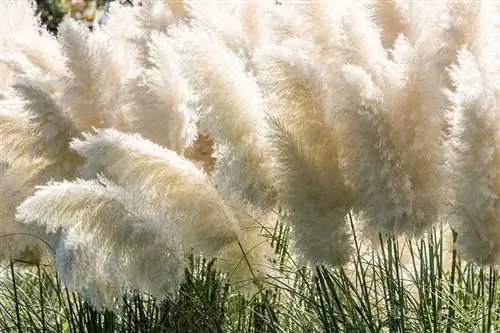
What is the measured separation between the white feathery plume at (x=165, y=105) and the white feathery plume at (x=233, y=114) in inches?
12.8

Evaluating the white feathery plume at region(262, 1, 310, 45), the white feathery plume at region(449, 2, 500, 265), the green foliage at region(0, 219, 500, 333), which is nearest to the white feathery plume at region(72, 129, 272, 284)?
the green foliage at region(0, 219, 500, 333)

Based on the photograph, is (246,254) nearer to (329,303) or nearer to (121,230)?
(329,303)

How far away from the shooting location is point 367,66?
3082 mm

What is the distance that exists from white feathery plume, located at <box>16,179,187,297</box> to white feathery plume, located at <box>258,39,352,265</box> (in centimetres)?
36

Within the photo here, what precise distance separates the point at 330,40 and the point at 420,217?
25.6 inches

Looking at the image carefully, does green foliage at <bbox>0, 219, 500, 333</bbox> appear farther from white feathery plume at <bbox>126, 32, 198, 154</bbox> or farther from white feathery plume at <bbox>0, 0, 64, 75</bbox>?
white feathery plume at <bbox>0, 0, 64, 75</bbox>

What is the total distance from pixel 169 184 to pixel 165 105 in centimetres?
49

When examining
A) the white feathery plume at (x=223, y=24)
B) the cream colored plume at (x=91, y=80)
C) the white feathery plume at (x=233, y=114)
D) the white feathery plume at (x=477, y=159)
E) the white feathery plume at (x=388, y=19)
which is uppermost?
the white feathery plume at (x=223, y=24)

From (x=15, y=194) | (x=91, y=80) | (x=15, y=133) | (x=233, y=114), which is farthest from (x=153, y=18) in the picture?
(x=233, y=114)

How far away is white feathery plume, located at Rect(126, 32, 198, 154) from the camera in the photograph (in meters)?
3.39

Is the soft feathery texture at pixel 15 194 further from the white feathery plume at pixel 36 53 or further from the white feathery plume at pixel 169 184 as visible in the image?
the white feathery plume at pixel 169 184

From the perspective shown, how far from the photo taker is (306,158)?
290 cm

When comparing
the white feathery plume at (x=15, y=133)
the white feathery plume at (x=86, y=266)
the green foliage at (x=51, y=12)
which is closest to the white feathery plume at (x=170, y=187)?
the white feathery plume at (x=86, y=266)

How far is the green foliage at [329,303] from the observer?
335 cm
